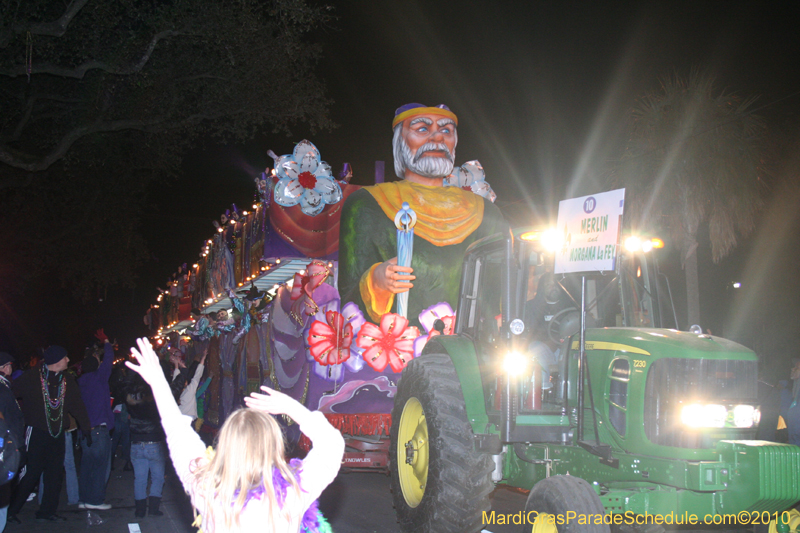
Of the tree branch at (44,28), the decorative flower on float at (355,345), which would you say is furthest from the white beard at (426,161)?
the tree branch at (44,28)

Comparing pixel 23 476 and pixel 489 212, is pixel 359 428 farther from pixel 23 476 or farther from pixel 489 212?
pixel 23 476

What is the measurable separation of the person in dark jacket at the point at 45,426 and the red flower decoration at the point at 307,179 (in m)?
4.08

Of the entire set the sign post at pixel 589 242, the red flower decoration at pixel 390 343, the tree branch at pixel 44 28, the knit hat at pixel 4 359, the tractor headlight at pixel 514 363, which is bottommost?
the knit hat at pixel 4 359

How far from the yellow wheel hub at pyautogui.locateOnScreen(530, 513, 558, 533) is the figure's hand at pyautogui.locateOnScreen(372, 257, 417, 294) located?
363cm

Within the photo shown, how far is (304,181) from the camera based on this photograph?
1033 centimetres

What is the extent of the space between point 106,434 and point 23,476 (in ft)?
3.73

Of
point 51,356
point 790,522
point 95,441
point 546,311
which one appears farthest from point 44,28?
point 790,522

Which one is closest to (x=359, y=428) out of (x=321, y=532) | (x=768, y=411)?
(x=321, y=532)

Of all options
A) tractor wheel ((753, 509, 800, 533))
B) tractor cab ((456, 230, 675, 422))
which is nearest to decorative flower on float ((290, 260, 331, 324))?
tractor cab ((456, 230, 675, 422))

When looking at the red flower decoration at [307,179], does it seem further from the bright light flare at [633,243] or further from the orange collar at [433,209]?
the bright light flare at [633,243]

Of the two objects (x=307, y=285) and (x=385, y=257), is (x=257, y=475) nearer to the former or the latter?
(x=385, y=257)

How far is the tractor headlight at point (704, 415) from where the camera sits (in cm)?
438

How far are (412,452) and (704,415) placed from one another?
7.88 ft

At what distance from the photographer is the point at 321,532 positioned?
273 cm
